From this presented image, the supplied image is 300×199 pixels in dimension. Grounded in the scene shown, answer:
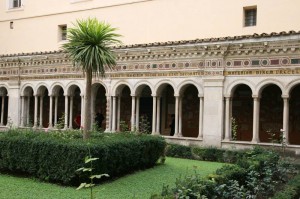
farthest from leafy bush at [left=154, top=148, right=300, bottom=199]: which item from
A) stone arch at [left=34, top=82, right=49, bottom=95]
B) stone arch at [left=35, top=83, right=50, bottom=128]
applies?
stone arch at [left=35, top=83, right=50, bottom=128]

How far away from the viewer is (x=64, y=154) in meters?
10.2

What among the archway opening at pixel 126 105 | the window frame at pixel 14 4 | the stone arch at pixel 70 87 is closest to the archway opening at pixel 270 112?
the archway opening at pixel 126 105

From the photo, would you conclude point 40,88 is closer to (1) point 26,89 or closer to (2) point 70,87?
(1) point 26,89

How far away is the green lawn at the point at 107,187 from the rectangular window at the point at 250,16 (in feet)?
30.5

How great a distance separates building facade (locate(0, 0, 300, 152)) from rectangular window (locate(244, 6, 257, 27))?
0.05 meters

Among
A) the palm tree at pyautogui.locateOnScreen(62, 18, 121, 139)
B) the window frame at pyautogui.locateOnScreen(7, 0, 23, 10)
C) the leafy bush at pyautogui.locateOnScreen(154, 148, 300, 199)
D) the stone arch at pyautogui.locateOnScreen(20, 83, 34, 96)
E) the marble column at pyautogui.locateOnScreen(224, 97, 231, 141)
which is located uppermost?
the window frame at pyautogui.locateOnScreen(7, 0, 23, 10)

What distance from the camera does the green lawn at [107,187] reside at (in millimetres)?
9340

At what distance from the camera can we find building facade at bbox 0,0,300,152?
15852mm

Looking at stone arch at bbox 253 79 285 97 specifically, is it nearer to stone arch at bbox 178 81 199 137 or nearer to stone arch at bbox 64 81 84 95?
stone arch at bbox 178 81 199 137

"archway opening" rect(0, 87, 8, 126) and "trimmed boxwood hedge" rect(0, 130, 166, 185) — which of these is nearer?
"trimmed boxwood hedge" rect(0, 130, 166, 185)

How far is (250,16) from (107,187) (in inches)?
489

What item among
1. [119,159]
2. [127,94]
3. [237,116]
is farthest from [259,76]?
[127,94]

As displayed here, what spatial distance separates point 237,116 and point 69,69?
897 cm

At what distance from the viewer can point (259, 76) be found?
1571cm
